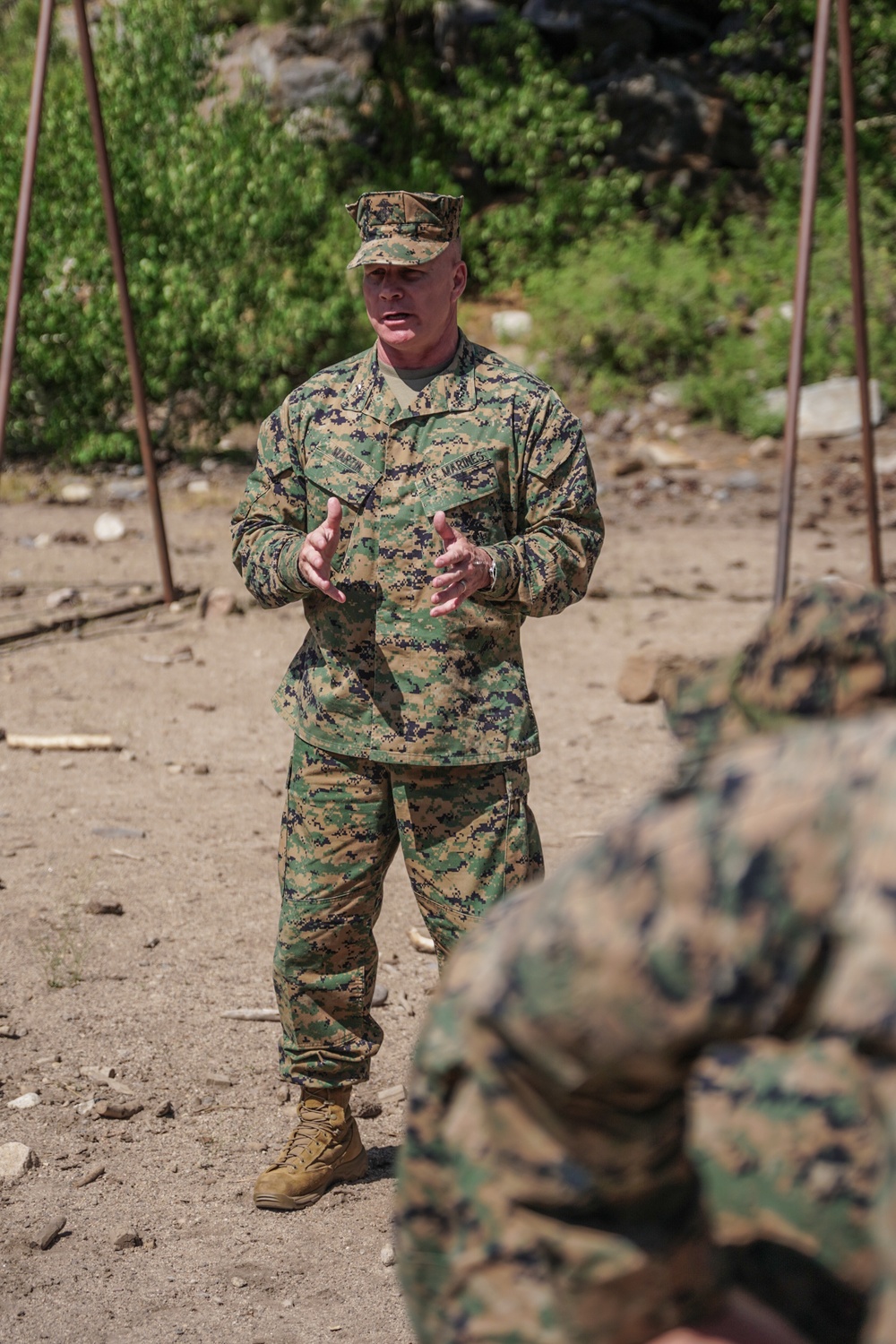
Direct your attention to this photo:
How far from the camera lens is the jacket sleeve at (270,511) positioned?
3.39 metres

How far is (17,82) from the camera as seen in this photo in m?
12.6

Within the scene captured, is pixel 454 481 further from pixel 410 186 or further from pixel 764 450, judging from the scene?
pixel 410 186

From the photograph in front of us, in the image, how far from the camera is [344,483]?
133 inches

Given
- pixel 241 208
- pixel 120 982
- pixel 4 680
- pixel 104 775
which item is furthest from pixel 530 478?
pixel 241 208

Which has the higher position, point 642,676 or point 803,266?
point 803,266

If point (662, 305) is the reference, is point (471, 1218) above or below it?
above

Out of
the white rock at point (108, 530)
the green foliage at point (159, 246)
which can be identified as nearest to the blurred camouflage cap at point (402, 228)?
the white rock at point (108, 530)

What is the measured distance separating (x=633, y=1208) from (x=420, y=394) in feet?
7.55

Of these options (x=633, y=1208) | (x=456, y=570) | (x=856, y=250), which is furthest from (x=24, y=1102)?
(x=856, y=250)

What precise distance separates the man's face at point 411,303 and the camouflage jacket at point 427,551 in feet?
0.31

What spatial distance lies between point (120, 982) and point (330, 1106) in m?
1.29

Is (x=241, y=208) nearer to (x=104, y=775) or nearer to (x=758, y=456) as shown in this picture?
(x=758, y=456)

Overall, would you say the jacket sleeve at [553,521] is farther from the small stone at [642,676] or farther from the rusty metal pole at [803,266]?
the small stone at [642,676]

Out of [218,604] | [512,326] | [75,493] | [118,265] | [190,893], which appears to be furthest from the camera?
[512,326]
